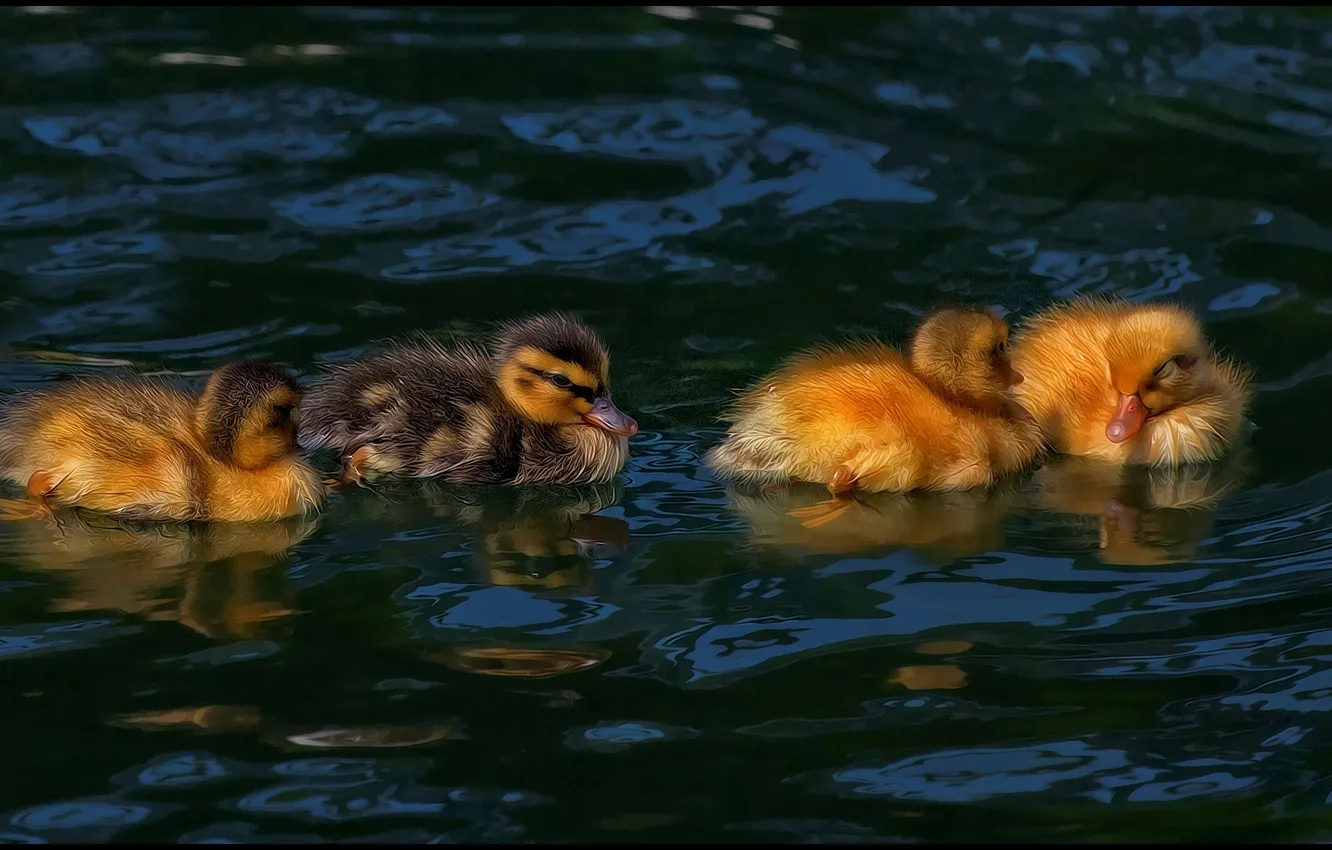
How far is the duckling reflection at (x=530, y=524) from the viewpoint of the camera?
5301 mm

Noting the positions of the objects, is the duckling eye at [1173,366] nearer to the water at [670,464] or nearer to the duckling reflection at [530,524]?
the water at [670,464]

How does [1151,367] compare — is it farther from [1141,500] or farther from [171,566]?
[171,566]

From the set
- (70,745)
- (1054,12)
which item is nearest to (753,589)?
(70,745)

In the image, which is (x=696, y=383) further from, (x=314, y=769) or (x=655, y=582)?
(x=314, y=769)

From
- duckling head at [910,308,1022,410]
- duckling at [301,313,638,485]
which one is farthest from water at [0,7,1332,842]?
duckling head at [910,308,1022,410]

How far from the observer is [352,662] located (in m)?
4.71

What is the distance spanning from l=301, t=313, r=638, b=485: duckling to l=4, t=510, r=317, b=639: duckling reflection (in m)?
0.45

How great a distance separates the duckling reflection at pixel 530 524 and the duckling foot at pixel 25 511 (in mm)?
871

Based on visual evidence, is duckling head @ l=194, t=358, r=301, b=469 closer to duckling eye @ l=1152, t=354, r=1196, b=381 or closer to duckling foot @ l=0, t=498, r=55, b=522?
duckling foot @ l=0, t=498, r=55, b=522

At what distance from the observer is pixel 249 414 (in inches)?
216

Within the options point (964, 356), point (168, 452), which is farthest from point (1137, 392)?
point (168, 452)

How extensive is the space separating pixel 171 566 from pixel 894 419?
2.07 m

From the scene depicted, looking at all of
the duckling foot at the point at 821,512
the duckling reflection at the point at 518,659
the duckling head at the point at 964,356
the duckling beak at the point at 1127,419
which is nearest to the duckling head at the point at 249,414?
the duckling reflection at the point at 518,659

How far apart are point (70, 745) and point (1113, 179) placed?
210 inches
